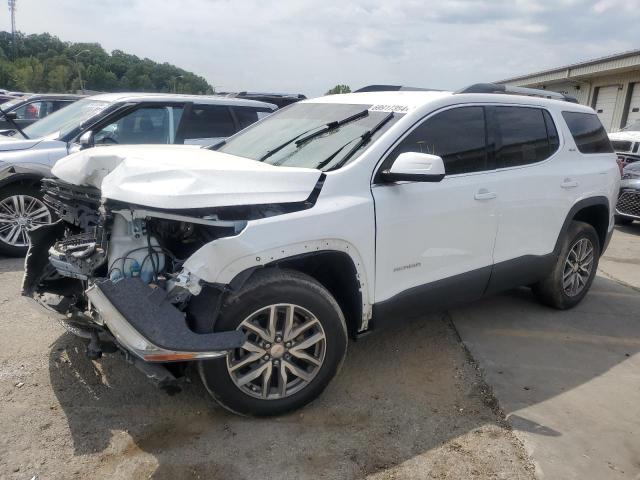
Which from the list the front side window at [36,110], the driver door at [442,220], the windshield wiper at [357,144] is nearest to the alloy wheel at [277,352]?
the driver door at [442,220]

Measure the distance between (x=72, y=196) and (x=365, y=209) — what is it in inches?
73.2

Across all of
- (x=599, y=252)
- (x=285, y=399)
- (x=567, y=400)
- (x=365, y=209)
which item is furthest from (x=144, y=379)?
(x=599, y=252)

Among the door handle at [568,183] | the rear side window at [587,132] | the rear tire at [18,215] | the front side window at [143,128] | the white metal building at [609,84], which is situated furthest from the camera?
the white metal building at [609,84]

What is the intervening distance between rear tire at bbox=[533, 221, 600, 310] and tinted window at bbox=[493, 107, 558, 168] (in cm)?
89

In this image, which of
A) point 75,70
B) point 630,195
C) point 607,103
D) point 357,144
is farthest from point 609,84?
point 75,70

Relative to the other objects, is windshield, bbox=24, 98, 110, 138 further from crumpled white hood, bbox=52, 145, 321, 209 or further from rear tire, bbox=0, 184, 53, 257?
crumpled white hood, bbox=52, 145, 321, 209

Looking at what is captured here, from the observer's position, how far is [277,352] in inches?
118

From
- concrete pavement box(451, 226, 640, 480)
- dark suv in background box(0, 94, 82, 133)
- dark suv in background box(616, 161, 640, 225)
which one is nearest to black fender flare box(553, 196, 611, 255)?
concrete pavement box(451, 226, 640, 480)

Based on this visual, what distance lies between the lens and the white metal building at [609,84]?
16.9 metres

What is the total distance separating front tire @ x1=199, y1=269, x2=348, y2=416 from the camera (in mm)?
2834

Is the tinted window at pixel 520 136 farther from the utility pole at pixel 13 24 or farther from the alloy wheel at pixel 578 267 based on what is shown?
the utility pole at pixel 13 24

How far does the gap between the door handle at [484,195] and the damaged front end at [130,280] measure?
5.97 ft

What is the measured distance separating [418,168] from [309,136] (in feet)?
2.97

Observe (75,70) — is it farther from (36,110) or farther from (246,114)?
(246,114)
